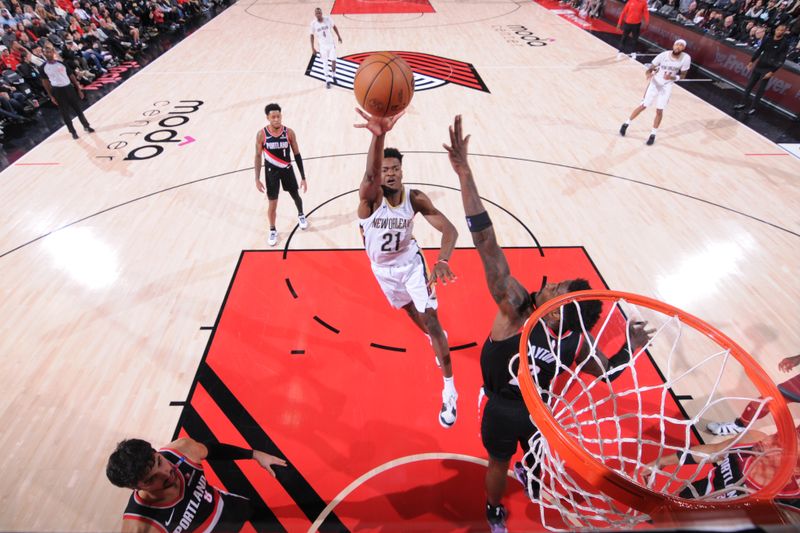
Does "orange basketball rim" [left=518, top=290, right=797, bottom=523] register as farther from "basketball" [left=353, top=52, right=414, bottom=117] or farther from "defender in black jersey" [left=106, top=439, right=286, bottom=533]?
"basketball" [left=353, top=52, right=414, bottom=117]

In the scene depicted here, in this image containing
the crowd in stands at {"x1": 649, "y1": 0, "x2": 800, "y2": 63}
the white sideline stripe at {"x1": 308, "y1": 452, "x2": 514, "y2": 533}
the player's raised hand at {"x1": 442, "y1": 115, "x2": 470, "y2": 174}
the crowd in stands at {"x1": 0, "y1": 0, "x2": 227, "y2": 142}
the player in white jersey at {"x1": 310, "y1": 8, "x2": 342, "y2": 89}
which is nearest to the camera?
the player's raised hand at {"x1": 442, "y1": 115, "x2": 470, "y2": 174}

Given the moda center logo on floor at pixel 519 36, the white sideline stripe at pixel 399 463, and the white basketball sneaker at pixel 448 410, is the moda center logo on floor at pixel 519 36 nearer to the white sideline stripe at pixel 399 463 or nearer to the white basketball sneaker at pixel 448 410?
the white basketball sneaker at pixel 448 410

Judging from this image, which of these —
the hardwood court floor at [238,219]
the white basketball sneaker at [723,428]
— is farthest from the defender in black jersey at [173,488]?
the white basketball sneaker at [723,428]

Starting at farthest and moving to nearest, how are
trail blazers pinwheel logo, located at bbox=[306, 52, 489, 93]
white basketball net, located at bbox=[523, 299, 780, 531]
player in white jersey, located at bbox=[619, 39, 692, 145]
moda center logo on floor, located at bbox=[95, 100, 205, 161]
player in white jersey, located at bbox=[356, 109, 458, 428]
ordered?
1. trail blazers pinwheel logo, located at bbox=[306, 52, 489, 93]
2. moda center logo on floor, located at bbox=[95, 100, 205, 161]
3. player in white jersey, located at bbox=[619, 39, 692, 145]
4. player in white jersey, located at bbox=[356, 109, 458, 428]
5. white basketball net, located at bbox=[523, 299, 780, 531]

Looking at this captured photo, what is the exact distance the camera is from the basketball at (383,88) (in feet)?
10.9

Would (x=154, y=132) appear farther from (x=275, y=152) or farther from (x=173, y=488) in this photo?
(x=173, y=488)

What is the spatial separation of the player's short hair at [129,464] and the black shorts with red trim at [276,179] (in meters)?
3.61

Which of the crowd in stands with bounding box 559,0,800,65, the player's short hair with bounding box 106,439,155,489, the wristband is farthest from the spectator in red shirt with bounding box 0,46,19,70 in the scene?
the crowd in stands with bounding box 559,0,800,65

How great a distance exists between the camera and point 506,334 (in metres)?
2.34

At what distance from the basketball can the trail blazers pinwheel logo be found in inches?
277

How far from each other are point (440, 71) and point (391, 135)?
156 inches

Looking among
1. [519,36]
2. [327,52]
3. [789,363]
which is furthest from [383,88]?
[519,36]

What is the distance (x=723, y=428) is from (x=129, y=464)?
156 inches

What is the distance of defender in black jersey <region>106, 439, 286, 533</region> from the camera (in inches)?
76.0
